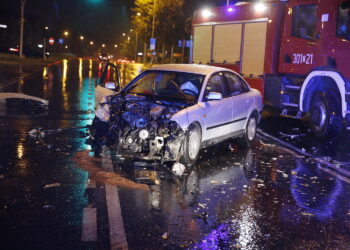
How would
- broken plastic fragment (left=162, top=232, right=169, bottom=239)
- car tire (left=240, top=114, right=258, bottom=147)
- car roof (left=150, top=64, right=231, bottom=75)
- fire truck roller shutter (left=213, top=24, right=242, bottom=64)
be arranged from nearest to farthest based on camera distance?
broken plastic fragment (left=162, top=232, right=169, bottom=239)
car roof (left=150, top=64, right=231, bottom=75)
car tire (left=240, top=114, right=258, bottom=147)
fire truck roller shutter (left=213, top=24, right=242, bottom=64)

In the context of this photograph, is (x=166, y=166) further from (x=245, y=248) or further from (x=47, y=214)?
(x=245, y=248)

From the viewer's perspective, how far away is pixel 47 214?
212 inches

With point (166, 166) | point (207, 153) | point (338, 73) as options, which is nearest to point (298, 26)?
point (338, 73)

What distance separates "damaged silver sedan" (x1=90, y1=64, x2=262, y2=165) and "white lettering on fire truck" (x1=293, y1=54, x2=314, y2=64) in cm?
266

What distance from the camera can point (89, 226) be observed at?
5070mm

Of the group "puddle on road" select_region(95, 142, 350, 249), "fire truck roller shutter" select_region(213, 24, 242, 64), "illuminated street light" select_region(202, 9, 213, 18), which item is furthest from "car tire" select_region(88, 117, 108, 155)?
"illuminated street light" select_region(202, 9, 213, 18)

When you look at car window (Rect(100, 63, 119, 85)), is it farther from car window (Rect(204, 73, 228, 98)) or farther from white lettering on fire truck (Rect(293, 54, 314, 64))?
white lettering on fire truck (Rect(293, 54, 314, 64))

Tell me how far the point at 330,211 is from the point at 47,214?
3379mm

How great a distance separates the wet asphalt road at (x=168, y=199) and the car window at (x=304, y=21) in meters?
3.35

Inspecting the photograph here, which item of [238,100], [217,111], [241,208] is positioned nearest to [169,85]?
[217,111]

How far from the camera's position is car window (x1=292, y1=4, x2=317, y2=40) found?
11.9 m

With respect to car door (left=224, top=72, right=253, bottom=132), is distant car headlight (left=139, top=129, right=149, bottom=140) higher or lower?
lower

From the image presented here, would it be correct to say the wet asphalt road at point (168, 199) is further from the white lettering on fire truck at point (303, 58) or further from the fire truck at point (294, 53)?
the white lettering on fire truck at point (303, 58)

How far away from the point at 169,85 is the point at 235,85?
1.53 meters
